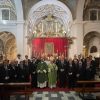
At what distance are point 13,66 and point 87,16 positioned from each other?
40.4 ft

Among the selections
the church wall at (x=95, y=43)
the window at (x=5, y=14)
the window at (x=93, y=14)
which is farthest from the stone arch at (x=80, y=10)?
the church wall at (x=95, y=43)

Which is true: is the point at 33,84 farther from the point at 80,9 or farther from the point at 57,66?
the point at 80,9

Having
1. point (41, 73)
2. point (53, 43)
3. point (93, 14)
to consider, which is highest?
point (93, 14)

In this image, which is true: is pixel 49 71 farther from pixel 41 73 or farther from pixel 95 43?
pixel 95 43

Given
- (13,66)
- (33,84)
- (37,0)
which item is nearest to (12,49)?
(37,0)

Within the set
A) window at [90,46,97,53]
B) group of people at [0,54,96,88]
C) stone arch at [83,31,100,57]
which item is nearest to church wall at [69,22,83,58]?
stone arch at [83,31,100,57]

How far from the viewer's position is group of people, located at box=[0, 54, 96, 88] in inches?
495

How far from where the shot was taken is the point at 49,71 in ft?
49.6

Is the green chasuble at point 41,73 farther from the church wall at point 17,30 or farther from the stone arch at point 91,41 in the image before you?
the stone arch at point 91,41

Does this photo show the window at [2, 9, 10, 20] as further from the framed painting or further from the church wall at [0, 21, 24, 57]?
the framed painting

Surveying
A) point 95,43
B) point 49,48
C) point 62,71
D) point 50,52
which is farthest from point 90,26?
point 62,71

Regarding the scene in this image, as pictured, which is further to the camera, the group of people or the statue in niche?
the statue in niche

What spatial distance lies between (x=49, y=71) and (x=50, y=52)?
13.9m

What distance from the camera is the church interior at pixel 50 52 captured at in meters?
11.9
